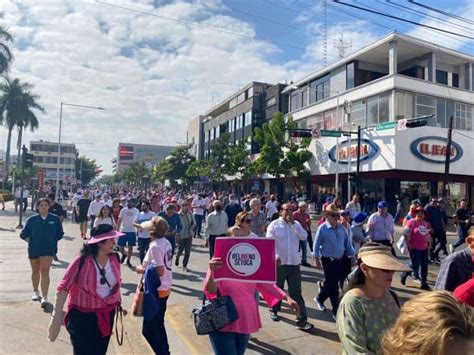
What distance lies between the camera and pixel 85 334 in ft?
11.5

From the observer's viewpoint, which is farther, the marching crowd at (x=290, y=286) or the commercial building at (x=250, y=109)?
the commercial building at (x=250, y=109)

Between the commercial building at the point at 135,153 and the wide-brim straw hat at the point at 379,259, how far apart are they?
5973 inches

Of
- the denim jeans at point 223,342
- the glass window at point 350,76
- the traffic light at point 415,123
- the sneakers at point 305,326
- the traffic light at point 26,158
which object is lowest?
the sneakers at point 305,326

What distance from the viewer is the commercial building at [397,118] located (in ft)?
90.5

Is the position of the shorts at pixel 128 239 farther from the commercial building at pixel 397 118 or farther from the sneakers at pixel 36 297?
the commercial building at pixel 397 118

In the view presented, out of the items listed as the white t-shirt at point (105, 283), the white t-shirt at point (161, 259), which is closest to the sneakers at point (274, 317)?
the white t-shirt at point (161, 259)

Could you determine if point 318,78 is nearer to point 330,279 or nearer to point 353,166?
point 353,166

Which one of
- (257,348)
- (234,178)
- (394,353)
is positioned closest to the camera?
(394,353)

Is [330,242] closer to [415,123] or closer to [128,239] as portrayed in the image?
[128,239]

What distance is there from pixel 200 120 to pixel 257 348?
69.5 m

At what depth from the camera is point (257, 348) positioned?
5.18 meters

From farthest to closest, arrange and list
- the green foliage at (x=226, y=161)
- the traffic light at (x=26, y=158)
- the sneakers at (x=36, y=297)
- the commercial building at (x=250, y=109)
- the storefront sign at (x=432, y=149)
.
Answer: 1. the commercial building at (x=250, y=109)
2. the green foliage at (x=226, y=161)
3. the storefront sign at (x=432, y=149)
4. the traffic light at (x=26, y=158)
5. the sneakers at (x=36, y=297)

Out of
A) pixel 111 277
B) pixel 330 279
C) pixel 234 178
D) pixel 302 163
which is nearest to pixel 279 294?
pixel 111 277

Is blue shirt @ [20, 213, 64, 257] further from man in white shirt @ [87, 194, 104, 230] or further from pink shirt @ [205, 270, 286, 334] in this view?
man in white shirt @ [87, 194, 104, 230]
